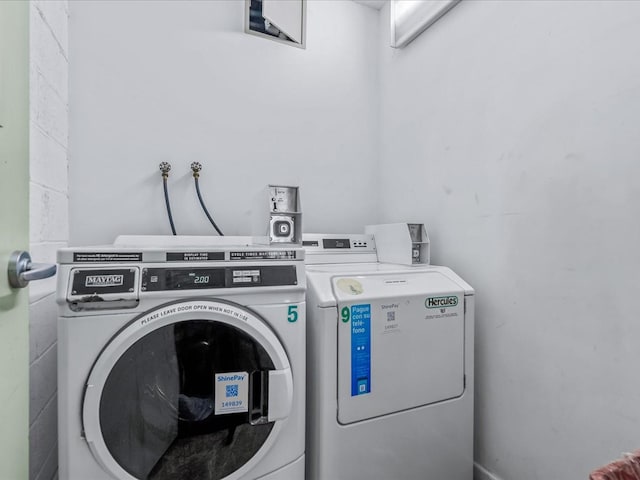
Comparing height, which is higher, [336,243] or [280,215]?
[280,215]

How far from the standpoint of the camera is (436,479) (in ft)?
4.44

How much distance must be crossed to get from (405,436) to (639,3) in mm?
1644

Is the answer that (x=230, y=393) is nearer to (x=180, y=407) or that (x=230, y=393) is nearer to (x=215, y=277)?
(x=180, y=407)

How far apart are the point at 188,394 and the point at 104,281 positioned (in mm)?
414

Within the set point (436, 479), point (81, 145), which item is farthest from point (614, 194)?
point (81, 145)

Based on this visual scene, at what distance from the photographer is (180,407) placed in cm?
99

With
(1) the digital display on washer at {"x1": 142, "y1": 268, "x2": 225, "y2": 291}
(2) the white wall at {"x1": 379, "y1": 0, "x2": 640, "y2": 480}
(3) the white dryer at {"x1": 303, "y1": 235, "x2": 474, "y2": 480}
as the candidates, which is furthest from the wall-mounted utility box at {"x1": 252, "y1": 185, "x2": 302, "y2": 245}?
(2) the white wall at {"x1": 379, "y1": 0, "x2": 640, "y2": 480}

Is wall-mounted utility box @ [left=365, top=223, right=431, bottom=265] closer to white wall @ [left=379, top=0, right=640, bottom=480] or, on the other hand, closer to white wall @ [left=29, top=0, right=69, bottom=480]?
white wall @ [left=379, top=0, right=640, bottom=480]

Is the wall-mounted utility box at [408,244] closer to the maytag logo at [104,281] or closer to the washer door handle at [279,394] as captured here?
the washer door handle at [279,394]

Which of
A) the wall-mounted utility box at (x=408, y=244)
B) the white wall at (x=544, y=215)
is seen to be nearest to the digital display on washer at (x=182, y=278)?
the wall-mounted utility box at (x=408, y=244)

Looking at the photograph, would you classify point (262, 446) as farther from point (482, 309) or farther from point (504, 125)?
point (504, 125)

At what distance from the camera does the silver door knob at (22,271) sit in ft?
2.07

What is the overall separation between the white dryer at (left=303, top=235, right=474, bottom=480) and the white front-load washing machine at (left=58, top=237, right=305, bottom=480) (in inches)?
3.8

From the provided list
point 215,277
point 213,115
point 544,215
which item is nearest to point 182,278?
point 215,277
